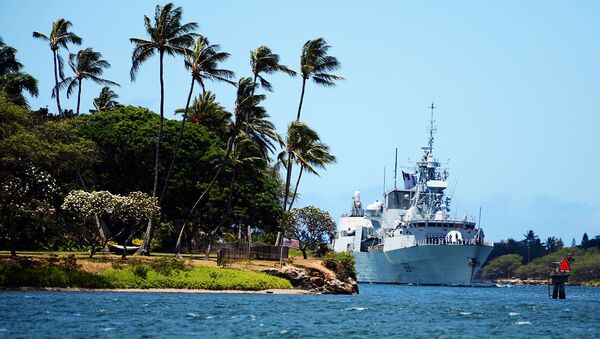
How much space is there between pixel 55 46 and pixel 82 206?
89.0 ft

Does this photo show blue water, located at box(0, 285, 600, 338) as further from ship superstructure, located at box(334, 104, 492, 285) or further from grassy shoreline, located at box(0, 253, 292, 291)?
ship superstructure, located at box(334, 104, 492, 285)

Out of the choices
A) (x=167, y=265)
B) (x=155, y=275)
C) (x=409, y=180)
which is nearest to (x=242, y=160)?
(x=167, y=265)

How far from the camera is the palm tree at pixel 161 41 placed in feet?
244

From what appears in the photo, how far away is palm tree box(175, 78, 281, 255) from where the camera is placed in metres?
78.4

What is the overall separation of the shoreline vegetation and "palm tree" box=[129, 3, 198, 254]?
9.05m

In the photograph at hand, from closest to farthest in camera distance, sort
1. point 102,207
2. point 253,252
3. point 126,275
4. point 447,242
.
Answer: point 126,275
point 102,207
point 253,252
point 447,242

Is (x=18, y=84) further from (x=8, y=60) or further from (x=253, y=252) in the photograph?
(x=253, y=252)

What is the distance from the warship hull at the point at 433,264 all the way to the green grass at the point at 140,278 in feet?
174

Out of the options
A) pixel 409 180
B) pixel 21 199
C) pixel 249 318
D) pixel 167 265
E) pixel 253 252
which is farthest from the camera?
pixel 409 180

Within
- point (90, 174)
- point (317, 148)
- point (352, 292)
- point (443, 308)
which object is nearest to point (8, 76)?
point (90, 174)

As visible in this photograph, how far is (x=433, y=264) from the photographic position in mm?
122312

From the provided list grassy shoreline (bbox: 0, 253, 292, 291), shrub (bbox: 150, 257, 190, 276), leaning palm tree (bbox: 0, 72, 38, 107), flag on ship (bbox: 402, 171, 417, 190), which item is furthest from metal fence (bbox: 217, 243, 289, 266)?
flag on ship (bbox: 402, 171, 417, 190)

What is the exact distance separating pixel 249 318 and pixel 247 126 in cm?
4187

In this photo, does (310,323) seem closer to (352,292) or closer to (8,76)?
(352,292)
